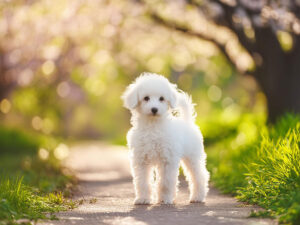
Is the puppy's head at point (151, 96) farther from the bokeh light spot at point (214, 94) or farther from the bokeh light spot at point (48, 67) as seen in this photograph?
the bokeh light spot at point (214, 94)

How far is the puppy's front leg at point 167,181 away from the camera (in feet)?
22.6

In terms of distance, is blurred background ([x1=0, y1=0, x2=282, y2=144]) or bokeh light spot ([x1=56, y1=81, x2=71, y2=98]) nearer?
blurred background ([x1=0, y1=0, x2=282, y2=144])

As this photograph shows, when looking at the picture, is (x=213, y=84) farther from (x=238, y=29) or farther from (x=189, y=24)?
(x=238, y=29)

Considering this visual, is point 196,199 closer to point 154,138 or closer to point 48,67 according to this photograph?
point 154,138

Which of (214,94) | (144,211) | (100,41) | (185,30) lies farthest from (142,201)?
(214,94)

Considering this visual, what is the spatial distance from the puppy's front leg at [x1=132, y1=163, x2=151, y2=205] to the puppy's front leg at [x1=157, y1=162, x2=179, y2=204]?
0.50ft

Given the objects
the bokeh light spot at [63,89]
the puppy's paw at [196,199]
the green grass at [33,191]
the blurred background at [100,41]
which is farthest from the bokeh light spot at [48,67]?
the puppy's paw at [196,199]

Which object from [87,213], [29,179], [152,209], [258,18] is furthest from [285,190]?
[258,18]

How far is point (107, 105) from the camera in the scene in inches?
2215

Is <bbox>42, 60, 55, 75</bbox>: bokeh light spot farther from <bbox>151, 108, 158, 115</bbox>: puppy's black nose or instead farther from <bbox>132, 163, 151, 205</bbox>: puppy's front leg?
<bbox>151, 108, 158, 115</bbox>: puppy's black nose

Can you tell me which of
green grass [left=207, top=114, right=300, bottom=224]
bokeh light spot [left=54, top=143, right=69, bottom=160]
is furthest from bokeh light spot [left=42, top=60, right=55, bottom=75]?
green grass [left=207, top=114, right=300, bottom=224]

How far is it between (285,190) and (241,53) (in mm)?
11644

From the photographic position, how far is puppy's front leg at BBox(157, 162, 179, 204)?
6.89m

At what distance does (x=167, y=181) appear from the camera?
6887 mm
